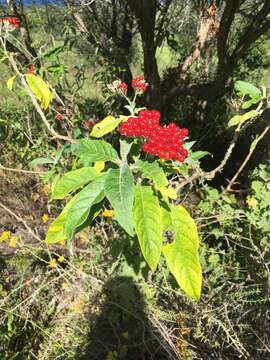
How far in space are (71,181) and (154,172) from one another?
30cm

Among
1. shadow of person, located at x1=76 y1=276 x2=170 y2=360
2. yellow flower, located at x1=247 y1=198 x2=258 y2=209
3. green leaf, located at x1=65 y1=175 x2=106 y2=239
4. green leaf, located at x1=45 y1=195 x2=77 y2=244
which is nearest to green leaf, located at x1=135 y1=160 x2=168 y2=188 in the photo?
green leaf, located at x1=65 y1=175 x2=106 y2=239

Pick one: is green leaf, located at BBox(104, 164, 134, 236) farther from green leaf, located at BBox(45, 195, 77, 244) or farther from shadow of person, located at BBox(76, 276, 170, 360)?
shadow of person, located at BBox(76, 276, 170, 360)

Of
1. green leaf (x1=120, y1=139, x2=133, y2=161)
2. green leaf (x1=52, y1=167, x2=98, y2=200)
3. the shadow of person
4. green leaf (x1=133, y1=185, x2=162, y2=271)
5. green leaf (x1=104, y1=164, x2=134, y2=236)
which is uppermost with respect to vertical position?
green leaf (x1=120, y1=139, x2=133, y2=161)

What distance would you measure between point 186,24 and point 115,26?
1.47 meters

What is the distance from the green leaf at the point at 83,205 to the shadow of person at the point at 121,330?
96 centimetres

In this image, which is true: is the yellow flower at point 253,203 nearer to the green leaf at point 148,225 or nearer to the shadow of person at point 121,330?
the shadow of person at point 121,330

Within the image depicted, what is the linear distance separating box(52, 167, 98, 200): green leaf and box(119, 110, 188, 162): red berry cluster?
196 mm

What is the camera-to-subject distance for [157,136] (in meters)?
1.33

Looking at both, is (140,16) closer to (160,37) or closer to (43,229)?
(160,37)

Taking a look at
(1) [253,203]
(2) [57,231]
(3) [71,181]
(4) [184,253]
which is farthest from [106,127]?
(1) [253,203]

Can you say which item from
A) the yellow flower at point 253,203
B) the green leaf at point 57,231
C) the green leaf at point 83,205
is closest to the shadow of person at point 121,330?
the green leaf at point 57,231

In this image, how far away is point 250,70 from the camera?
14.5 feet

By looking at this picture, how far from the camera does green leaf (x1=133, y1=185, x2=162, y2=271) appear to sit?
3.98 ft

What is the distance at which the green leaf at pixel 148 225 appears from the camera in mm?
1213
